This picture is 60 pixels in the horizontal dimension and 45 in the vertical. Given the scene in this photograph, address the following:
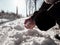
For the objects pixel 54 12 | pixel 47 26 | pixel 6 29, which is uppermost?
pixel 54 12

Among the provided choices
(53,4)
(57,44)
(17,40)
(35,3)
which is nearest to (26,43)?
(17,40)

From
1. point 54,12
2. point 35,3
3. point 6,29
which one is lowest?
point 35,3

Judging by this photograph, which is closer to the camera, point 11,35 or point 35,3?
point 11,35

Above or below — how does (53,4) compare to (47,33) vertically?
above

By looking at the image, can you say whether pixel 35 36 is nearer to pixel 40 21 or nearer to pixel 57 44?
pixel 57 44

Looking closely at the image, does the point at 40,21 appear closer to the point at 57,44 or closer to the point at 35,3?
the point at 57,44

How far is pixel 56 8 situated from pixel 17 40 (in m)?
0.72

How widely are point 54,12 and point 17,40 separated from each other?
70cm

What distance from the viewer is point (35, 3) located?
506 inches

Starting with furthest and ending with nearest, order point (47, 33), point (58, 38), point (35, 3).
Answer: point (35, 3) < point (47, 33) < point (58, 38)

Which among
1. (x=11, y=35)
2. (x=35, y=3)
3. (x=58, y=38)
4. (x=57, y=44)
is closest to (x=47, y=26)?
(x=57, y=44)

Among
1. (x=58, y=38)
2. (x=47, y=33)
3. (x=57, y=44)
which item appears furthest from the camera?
(x=47, y=33)

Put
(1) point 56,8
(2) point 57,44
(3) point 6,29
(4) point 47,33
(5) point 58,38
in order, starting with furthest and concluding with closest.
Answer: (3) point 6,29, (4) point 47,33, (5) point 58,38, (2) point 57,44, (1) point 56,8

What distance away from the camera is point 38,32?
250 cm
